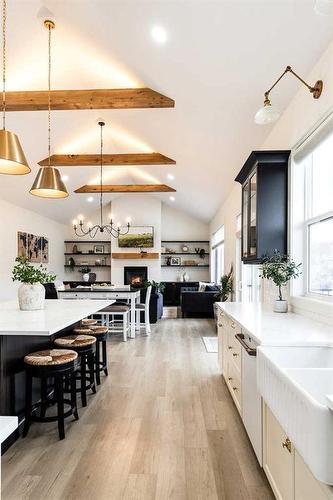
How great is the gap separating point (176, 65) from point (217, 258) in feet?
22.7

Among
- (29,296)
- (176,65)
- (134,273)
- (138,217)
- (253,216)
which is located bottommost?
(134,273)

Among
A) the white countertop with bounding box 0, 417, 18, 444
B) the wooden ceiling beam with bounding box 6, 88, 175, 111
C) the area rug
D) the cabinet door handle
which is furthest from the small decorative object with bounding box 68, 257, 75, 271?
the white countertop with bounding box 0, 417, 18, 444

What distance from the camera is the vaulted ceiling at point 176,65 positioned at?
237 cm

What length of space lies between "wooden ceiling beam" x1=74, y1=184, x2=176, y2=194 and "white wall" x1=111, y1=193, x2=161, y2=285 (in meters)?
1.16

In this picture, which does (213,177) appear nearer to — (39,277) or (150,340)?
(150,340)

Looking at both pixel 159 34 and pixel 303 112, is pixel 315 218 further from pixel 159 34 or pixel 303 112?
pixel 159 34

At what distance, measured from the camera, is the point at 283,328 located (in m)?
2.16

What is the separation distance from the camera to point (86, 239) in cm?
1117

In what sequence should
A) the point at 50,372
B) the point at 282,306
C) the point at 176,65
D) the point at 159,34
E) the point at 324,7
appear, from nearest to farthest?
1. the point at 324,7
2. the point at 50,372
3. the point at 159,34
4. the point at 282,306
5. the point at 176,65

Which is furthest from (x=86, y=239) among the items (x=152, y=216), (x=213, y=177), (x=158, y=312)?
(x=213, y=177)

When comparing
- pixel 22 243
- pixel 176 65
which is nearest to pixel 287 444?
pixel 176 65

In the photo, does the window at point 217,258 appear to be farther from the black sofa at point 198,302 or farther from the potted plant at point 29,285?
the potted plant at point 29,285

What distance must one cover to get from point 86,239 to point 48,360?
9043 millimetres

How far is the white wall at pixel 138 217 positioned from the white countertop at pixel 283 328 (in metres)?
7.71
